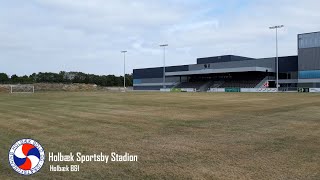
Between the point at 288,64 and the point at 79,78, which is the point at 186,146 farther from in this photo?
the point at 79,78

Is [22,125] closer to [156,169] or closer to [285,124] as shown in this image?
[156,169]

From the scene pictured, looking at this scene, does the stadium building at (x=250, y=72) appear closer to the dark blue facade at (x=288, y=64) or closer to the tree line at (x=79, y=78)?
the dark blue facade at (x=288, y=64)

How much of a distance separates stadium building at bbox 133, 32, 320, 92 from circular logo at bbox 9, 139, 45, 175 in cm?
9028

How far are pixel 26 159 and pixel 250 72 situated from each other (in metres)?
99.6

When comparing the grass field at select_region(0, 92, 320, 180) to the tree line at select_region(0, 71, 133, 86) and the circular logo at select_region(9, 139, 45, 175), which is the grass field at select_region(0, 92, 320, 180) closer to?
the circular logo at select_region(9, 139, 45, 175)

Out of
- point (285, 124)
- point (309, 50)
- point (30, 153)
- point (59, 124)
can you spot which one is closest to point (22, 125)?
point (59, 124)

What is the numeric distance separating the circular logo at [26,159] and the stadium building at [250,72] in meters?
90.3

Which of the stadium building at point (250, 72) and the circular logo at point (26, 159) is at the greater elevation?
the stadium building at point (250, 72)

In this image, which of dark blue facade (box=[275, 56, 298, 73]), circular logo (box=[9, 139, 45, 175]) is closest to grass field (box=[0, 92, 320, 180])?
circular logo (box=[9, 139, 45, 175])

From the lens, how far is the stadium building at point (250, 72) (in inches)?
3472

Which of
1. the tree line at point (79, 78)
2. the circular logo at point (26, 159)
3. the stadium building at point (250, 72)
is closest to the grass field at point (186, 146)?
the circular logo at point (26, 159)

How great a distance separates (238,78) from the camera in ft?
347

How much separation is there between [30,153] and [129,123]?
314 inches

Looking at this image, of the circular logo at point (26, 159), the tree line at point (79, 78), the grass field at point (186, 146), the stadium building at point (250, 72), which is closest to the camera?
the circular logo at point (26, 159)
